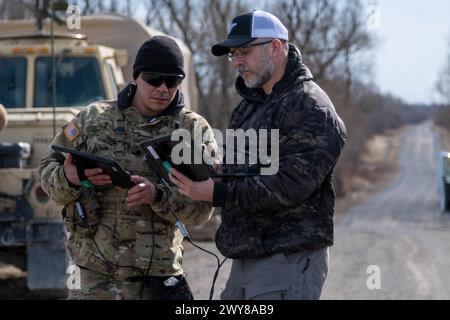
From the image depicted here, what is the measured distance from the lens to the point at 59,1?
Answer: 9.99 m

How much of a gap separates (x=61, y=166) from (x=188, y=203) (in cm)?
57

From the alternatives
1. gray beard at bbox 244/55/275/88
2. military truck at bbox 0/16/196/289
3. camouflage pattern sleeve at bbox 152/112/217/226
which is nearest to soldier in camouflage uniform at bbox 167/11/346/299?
gray beard at bbox 244/55/275/88

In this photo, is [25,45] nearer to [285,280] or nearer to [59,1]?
[59,1]

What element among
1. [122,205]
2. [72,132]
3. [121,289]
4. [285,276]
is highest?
[72,132]

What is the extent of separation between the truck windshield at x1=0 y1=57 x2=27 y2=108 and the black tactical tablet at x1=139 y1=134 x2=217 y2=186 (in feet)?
18.5

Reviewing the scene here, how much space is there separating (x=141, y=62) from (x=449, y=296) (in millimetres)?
6185

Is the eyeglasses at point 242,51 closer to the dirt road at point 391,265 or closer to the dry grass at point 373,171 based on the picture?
the dirt road at point 391,265

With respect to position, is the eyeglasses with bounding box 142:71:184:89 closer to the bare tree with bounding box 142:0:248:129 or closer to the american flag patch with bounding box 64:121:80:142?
the american flag patch with bounding box 64:121:80:142

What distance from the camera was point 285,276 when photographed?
12.4 feet

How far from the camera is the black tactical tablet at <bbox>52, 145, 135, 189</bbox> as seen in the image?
156 inches

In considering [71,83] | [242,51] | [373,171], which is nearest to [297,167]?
[242,51]

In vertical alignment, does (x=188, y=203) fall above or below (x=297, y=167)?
below

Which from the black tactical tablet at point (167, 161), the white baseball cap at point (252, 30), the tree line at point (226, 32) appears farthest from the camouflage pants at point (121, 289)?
the tree line at point (226, 32)

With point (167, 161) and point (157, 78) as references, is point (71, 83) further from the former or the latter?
point (167, 161)
